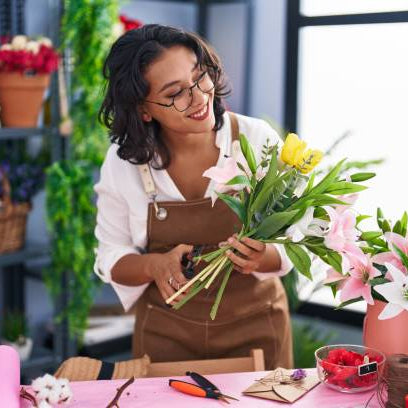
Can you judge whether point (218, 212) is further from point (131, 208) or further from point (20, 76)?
point (20, 76)

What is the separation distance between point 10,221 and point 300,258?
203 centimetres

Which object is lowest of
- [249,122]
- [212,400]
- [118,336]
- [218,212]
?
[118,336]

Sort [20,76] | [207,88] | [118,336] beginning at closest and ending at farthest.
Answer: [207,88], [20,76], [118,336]

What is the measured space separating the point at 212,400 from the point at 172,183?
70cm

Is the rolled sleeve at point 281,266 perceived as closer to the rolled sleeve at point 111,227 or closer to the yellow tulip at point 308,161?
the rolled sleeve at point 111,227

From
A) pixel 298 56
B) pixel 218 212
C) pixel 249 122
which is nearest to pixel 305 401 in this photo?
pixel 218 212

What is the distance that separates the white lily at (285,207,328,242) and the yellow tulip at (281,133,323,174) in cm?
9

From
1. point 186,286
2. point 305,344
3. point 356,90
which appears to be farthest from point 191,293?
point 356,90

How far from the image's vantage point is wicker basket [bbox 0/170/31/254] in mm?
3355

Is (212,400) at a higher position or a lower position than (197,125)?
lower

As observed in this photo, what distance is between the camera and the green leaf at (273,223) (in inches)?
64.2

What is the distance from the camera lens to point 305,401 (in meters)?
1.67

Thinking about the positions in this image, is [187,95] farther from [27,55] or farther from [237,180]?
[27,55]

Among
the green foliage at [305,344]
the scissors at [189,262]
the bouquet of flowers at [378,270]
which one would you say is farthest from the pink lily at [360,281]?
the green foliage at [305,344]
